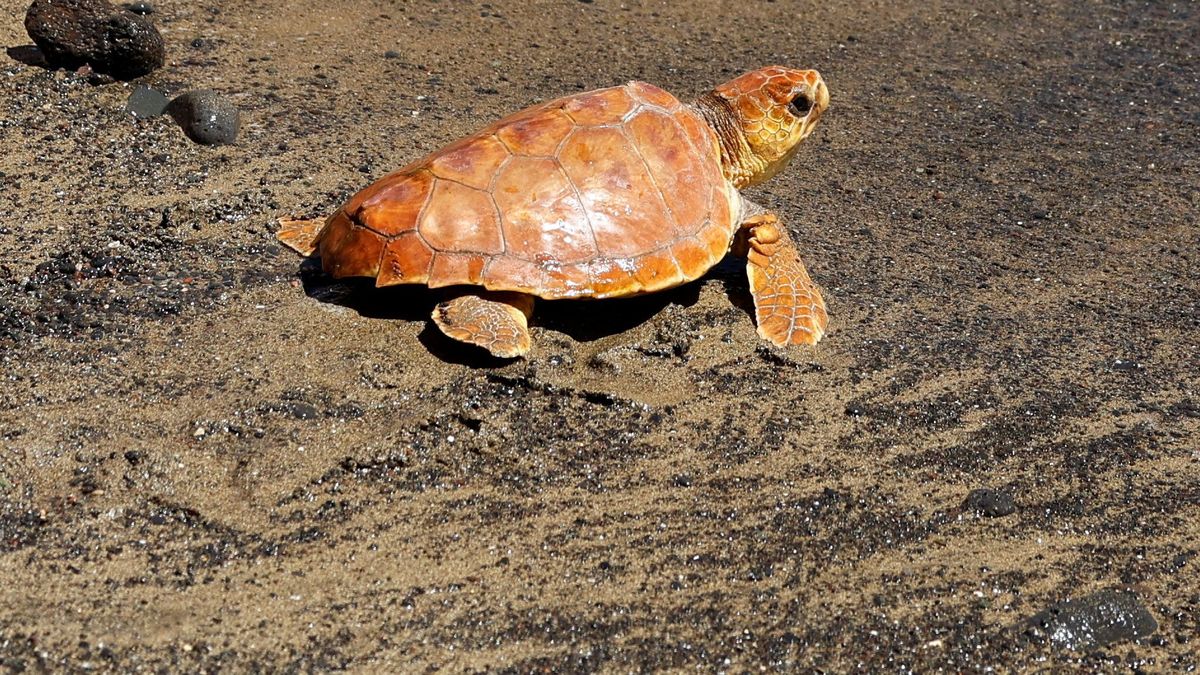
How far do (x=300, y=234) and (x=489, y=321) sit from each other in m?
1.37

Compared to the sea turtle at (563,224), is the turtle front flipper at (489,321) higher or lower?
lower

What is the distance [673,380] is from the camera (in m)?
Answer: 4.59

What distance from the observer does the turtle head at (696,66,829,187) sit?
5.61m

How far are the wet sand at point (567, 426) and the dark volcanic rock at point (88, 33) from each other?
0.62 feet

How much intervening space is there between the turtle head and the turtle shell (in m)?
0.58

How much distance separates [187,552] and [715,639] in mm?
1717

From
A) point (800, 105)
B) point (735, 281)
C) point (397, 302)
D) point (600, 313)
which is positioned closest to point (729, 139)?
point (800, 105)

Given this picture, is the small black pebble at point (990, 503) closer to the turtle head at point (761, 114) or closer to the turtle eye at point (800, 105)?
the turtle head at point (761, 114)

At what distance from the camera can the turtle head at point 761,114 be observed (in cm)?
561

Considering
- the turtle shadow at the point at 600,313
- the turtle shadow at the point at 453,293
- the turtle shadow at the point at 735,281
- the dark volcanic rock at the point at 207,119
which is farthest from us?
the dark volcanic rock at the point at 207,119

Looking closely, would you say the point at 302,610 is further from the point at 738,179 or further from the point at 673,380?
the point at 738,179

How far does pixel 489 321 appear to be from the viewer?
4492 millimetres

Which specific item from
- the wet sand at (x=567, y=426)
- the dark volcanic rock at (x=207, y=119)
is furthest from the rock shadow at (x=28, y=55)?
the dark volcanic rock at (x=207, y=119)

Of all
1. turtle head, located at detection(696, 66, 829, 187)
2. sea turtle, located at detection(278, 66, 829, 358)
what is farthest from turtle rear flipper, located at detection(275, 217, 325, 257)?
turtle head, located at detection(696, 66, 829, 187)
